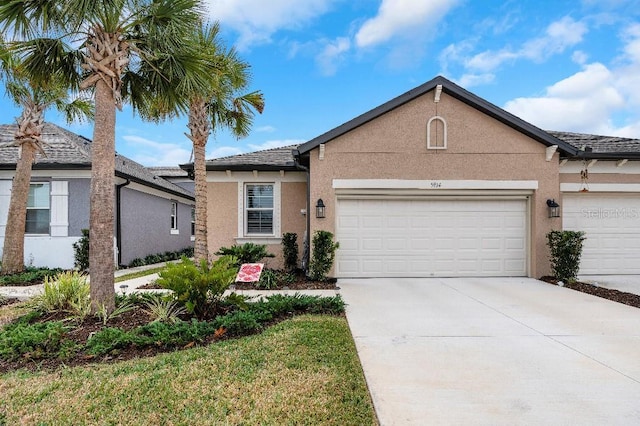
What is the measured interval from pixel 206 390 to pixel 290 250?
7.26 m

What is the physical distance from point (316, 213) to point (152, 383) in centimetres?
638

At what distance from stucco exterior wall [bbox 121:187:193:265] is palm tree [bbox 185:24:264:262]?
492 centimetres

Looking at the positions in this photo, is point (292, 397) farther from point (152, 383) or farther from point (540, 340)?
point (540, 340)

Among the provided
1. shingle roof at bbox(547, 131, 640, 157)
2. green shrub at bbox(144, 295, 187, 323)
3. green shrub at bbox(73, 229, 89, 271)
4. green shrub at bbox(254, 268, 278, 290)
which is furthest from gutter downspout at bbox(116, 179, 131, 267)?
shingle roof at bbox(547, 131, 640, 157)

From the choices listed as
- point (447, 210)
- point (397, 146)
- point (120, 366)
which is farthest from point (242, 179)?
point (120, 366)

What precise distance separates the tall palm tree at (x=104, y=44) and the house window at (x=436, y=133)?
626 centimetres

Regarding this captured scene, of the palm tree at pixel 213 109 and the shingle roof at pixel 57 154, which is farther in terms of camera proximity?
the shingle roof at pixel 57 154

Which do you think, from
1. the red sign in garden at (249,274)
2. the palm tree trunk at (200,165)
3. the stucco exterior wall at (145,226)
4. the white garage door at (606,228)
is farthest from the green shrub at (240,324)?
the white garage door at (606,228)

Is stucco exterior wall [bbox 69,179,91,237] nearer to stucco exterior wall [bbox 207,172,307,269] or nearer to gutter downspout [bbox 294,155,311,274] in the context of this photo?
stucco exterior wall [bbox 207,172,307,269]

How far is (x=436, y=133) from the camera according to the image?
31.0 ft

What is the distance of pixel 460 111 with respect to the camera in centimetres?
947

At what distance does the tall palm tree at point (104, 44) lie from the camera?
5.14 m

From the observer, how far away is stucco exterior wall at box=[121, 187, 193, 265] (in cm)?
1248

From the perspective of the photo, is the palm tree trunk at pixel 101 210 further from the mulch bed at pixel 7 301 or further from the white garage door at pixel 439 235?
the white garage door at pixel 439 235
